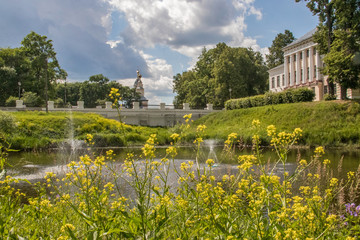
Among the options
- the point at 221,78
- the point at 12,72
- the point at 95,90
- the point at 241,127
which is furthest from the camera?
the point at 95,90

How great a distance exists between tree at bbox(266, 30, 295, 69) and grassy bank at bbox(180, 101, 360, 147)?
3517 cm

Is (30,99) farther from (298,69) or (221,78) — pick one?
(298,69)

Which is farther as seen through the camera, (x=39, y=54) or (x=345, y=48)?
(x=39, y=54)

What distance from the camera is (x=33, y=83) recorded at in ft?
164

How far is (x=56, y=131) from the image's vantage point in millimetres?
32281

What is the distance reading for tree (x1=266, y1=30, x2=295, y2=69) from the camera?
72231mm

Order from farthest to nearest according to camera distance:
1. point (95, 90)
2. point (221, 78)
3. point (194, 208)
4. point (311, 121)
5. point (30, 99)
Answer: point (95, 90) → point (221, 78) → point (30, 99) → point (311, 121) → point (194, 208)

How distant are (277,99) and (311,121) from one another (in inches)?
382

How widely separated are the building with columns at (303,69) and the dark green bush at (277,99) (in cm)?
878

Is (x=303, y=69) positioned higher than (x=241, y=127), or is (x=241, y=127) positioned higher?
(x=303, y=69)

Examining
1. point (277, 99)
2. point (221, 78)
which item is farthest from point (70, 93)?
point (277, 99)

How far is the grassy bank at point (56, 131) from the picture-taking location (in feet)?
87.9

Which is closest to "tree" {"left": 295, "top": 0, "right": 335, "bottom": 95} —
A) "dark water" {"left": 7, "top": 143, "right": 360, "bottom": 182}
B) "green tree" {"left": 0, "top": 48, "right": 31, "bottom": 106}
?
"dark water" {"left": 7, "top": 143, "right": 360, "bottom": 182}

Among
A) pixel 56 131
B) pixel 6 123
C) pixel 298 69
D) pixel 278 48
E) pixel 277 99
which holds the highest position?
pixel 278 48
